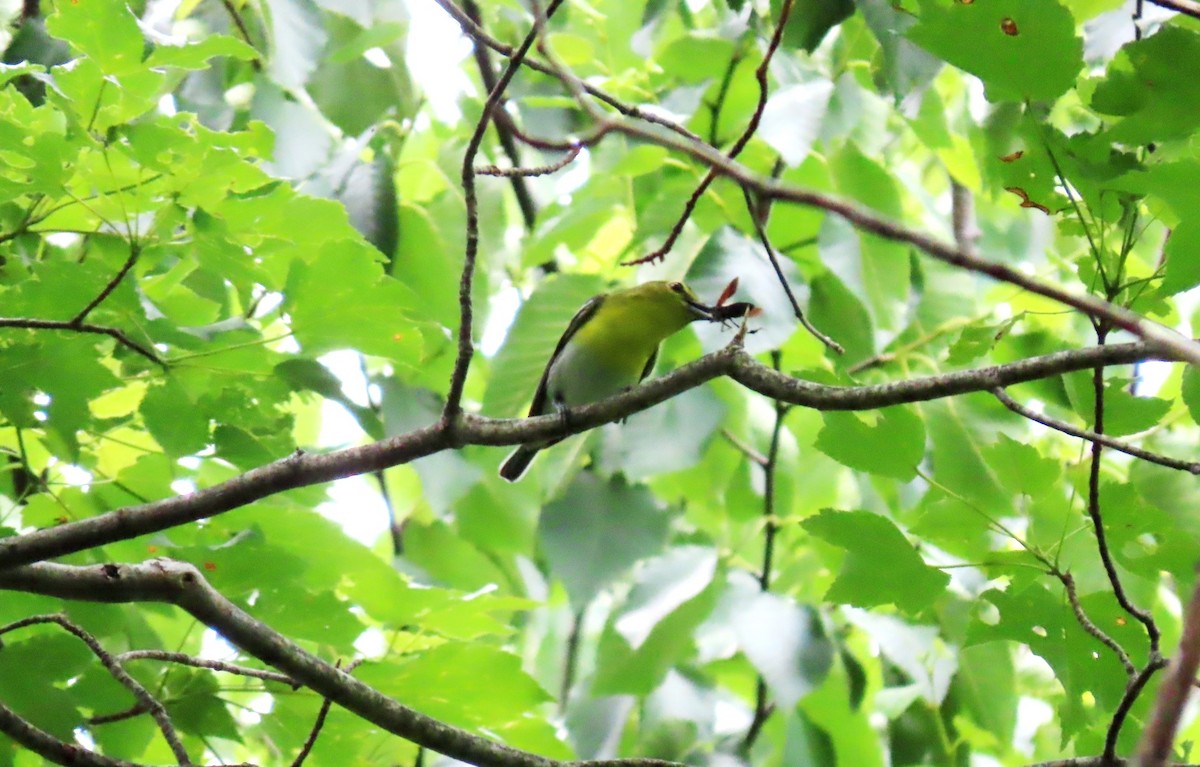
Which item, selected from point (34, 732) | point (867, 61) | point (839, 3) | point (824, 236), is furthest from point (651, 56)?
point (34, 732)

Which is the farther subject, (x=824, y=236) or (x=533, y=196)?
(x=533, y=196)

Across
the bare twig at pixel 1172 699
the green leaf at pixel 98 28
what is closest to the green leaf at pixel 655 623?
the green leaf at pixel 98 28

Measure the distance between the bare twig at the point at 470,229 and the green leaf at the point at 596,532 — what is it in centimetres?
203

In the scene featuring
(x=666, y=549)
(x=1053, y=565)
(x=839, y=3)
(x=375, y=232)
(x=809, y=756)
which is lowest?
(x=809, y=756)

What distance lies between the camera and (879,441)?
89.3 inches

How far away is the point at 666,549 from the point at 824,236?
1.31m

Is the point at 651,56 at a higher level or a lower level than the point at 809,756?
higher

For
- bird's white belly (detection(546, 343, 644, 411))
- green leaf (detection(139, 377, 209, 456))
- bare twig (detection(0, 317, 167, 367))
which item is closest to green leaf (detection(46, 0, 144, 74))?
bare twig (detection(0, 317, 167, 367))

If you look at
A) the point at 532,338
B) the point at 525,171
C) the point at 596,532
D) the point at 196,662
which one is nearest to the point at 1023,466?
the point at 525,171

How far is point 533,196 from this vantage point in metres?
5.65

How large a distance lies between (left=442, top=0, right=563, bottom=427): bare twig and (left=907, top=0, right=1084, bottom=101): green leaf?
658mm

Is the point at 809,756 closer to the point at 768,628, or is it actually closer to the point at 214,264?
the point at 768,628

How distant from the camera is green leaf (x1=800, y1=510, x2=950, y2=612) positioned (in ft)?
7.41

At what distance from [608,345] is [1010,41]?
258cm
